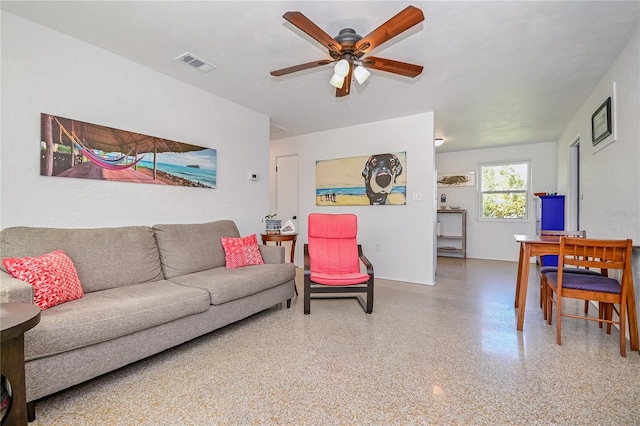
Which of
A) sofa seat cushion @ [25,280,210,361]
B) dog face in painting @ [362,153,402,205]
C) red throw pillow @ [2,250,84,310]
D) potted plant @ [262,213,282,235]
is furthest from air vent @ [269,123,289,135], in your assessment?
red throw pillow @ [2,250,84,310]

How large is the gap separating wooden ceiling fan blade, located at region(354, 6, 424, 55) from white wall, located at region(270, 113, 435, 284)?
249cm

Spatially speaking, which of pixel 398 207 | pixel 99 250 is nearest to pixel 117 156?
pixel 99 250

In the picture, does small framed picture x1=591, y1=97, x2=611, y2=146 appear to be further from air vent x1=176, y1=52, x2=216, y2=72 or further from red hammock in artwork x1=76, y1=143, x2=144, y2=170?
red hammock in artwork x1=76, y1=143, x2=144, y2=170

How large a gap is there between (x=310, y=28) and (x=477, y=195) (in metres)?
6.02

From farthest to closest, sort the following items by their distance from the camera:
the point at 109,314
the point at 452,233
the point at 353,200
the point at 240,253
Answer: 1. the point at 452,233
2. the point at 353,200
3. the point at 240,253
4. the point at 109,314

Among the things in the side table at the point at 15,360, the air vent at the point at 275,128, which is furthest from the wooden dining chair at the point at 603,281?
the air vent at the point at 275,128

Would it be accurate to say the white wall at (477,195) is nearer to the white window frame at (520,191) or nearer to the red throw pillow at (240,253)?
the white window frame at (520,191)

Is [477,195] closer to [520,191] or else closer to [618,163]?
A: [520,191]

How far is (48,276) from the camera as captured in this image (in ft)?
6.12

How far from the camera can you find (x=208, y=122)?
358cm

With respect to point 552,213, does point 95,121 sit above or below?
above

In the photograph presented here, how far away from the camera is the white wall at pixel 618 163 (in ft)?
7.68

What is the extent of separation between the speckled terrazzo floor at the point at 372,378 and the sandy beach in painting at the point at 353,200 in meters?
2.01

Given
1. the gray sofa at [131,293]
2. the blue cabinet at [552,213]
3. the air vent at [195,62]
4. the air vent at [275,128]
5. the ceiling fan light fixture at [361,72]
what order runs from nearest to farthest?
1. the gray sofa at [131,293]
2. the ceiling fan light fixture at [361,72]
3. the air vent at [195,62]
4. the air vent at [275,128]
5. the blue cabinet at [552,213]
